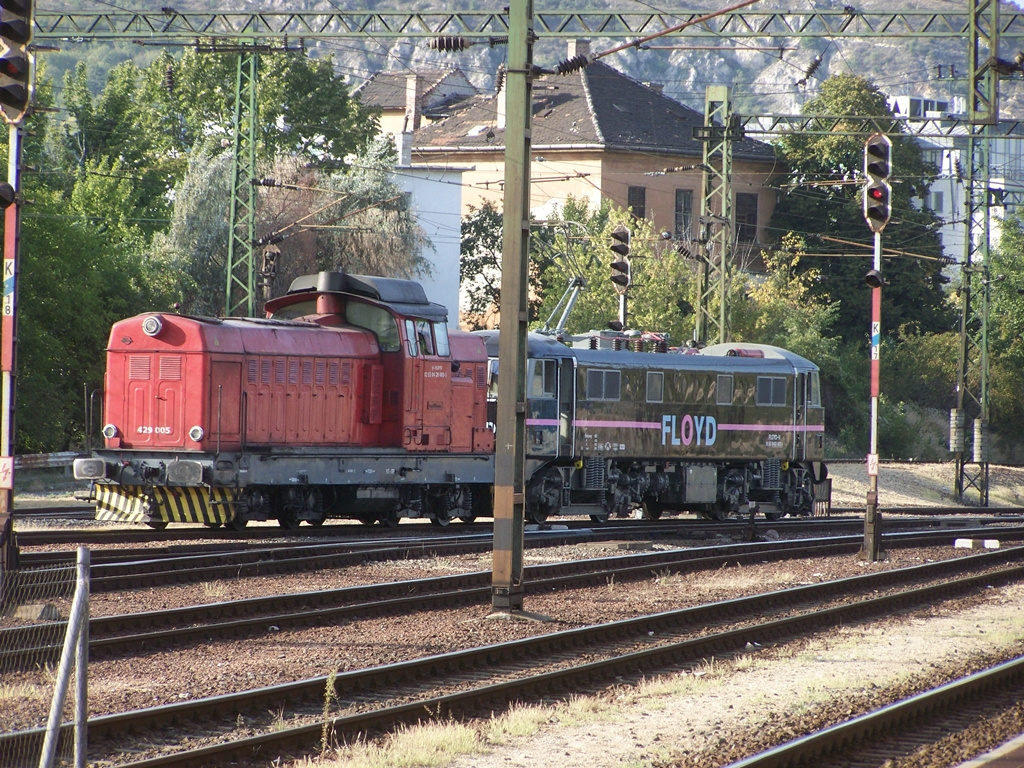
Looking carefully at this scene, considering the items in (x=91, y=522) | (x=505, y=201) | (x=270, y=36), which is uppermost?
(x=270, y=36)

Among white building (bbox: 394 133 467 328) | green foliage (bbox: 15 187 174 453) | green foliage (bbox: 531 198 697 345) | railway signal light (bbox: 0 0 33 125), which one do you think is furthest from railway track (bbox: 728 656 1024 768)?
white building (bbox: 394 133 467 328)

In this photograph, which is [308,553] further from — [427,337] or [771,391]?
[771,391]

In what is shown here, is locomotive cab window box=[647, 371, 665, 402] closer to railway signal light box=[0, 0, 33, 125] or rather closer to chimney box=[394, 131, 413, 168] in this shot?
railway signal light box=[0, 0, 33, 125]

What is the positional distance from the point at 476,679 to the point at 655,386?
16094mm

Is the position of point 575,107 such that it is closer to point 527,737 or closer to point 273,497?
point 273,497

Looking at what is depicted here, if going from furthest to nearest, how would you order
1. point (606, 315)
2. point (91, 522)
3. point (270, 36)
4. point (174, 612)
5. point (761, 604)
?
point (606, 315)
point (270, 36)
point (91, 522)
point (761, 604)
point (174, 612)

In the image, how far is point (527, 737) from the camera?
29.5 feet

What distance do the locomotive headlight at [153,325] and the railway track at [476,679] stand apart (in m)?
10.4

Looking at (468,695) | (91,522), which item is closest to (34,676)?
(468,695)

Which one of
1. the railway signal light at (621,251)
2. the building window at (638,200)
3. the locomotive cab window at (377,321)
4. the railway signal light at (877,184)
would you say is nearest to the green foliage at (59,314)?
the locomotive cab window at (377,321)

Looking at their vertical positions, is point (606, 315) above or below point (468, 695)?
above

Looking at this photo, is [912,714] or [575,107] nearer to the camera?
[912,714]

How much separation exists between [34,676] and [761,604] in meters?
8.36

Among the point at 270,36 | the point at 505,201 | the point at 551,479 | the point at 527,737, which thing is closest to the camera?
the point at 527,737
